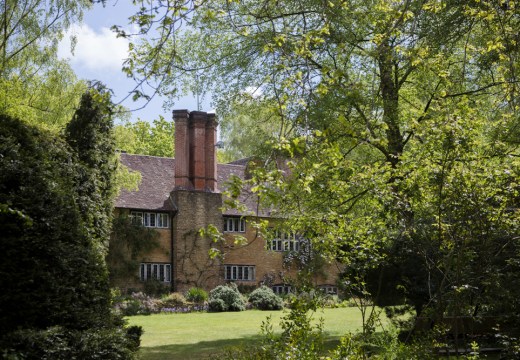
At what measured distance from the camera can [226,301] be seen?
29844 millimetres

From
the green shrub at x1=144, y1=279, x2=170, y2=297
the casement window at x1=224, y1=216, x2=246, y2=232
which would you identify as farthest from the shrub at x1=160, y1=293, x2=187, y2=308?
the casement window at x1=224, y1=216, x2=246, y2=232

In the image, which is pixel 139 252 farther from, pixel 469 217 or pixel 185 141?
pixel 469 217

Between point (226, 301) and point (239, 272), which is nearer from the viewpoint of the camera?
point (226, 301)

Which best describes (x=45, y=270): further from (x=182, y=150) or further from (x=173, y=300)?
(x=182, y=150)

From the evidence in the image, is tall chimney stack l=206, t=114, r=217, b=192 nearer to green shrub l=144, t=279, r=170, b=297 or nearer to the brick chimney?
the brick chimney

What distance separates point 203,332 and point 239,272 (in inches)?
722

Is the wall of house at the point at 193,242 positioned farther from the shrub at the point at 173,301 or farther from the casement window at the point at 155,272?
the shrub at the point at 173,301

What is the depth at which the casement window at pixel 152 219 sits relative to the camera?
3547cm

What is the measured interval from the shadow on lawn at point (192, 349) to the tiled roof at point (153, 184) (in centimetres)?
1772

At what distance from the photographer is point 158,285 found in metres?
33.9

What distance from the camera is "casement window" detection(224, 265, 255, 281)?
123ft

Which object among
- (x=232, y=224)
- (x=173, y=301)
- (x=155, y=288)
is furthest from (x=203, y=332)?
(x=232, y=224)

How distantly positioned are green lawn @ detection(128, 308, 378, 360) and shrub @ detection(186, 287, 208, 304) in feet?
16.7

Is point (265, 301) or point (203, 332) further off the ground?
point (265, 301)
